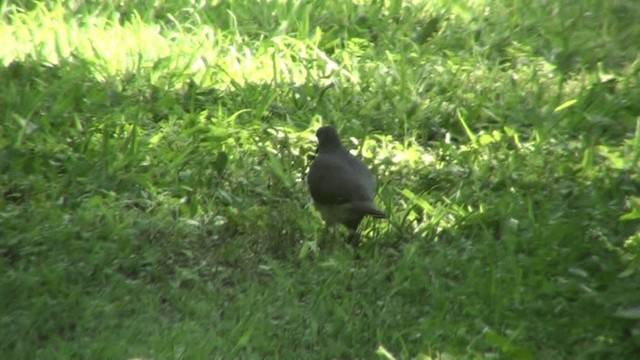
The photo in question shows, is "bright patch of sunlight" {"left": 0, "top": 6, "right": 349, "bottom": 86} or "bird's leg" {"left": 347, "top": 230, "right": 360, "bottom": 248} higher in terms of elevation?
"bright patch of sunlight" {"left": 0, "top": 6, "right": 349, "bottom": 86}

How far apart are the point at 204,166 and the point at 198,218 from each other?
19.8 inches

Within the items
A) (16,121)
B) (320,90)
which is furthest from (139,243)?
(320,90)

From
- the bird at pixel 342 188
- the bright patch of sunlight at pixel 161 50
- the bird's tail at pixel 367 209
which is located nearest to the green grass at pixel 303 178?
the bright patch of sunlight at pixel 161 50

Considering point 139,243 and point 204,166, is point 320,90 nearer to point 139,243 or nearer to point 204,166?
point 204,166

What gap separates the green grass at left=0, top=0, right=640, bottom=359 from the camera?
18.3 ft

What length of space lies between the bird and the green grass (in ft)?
0.47

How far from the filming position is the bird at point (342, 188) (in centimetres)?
627

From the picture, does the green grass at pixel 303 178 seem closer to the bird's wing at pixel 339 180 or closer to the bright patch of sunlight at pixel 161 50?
the bright patch of sunlight at pixel 161 50

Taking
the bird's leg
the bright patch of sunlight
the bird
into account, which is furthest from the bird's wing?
the bright patch of sunlight

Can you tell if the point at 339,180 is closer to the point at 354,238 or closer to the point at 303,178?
the point at 354,238

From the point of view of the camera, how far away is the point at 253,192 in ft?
22.8

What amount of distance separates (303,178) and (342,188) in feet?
2.64

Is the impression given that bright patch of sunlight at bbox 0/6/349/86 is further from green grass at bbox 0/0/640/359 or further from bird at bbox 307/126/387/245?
bird at bbox 307/126/387/245

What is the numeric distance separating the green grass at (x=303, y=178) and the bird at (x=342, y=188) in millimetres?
142
